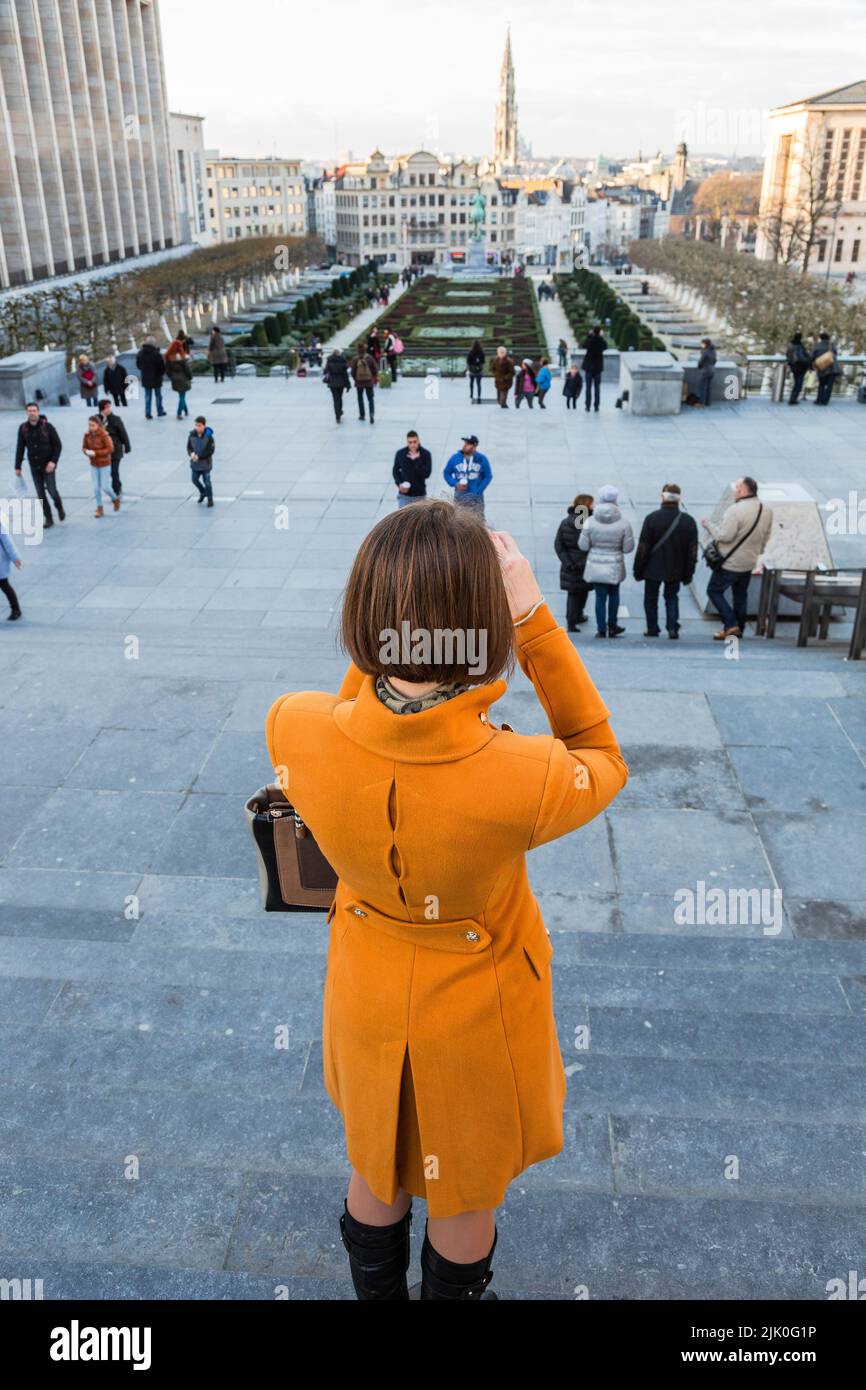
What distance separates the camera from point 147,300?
4388cm

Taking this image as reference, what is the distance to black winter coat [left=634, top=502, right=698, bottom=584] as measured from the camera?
9453 mm

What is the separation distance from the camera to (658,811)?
18.9ft

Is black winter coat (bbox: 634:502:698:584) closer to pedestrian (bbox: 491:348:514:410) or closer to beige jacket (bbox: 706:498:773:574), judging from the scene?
beige jacket (bbox: 706:498:773:574)

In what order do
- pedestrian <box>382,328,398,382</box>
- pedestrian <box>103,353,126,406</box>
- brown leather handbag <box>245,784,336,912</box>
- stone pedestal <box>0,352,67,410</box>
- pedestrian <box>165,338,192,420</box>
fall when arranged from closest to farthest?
brown leather handbag <box>245,784,336,912</box>, pedestrian <box>103,353,126,406</box>, stone pedestal <box>0,352,67,410</box>, pedestrian <box>165,338,192,420</box>, pedestrian <box>382,328,398,382</box>

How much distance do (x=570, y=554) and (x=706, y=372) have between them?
43.3 ft

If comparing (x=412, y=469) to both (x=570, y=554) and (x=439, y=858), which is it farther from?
(x=439, y=858)

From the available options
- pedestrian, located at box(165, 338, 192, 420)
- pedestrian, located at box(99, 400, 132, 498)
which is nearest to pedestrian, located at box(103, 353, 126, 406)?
pedestrian, located at box(165, 338, 192, 420)

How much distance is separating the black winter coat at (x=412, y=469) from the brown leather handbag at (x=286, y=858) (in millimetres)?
10131

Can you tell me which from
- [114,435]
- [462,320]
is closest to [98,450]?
[114,435]

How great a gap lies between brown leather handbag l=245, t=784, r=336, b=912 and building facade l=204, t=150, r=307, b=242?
178m
